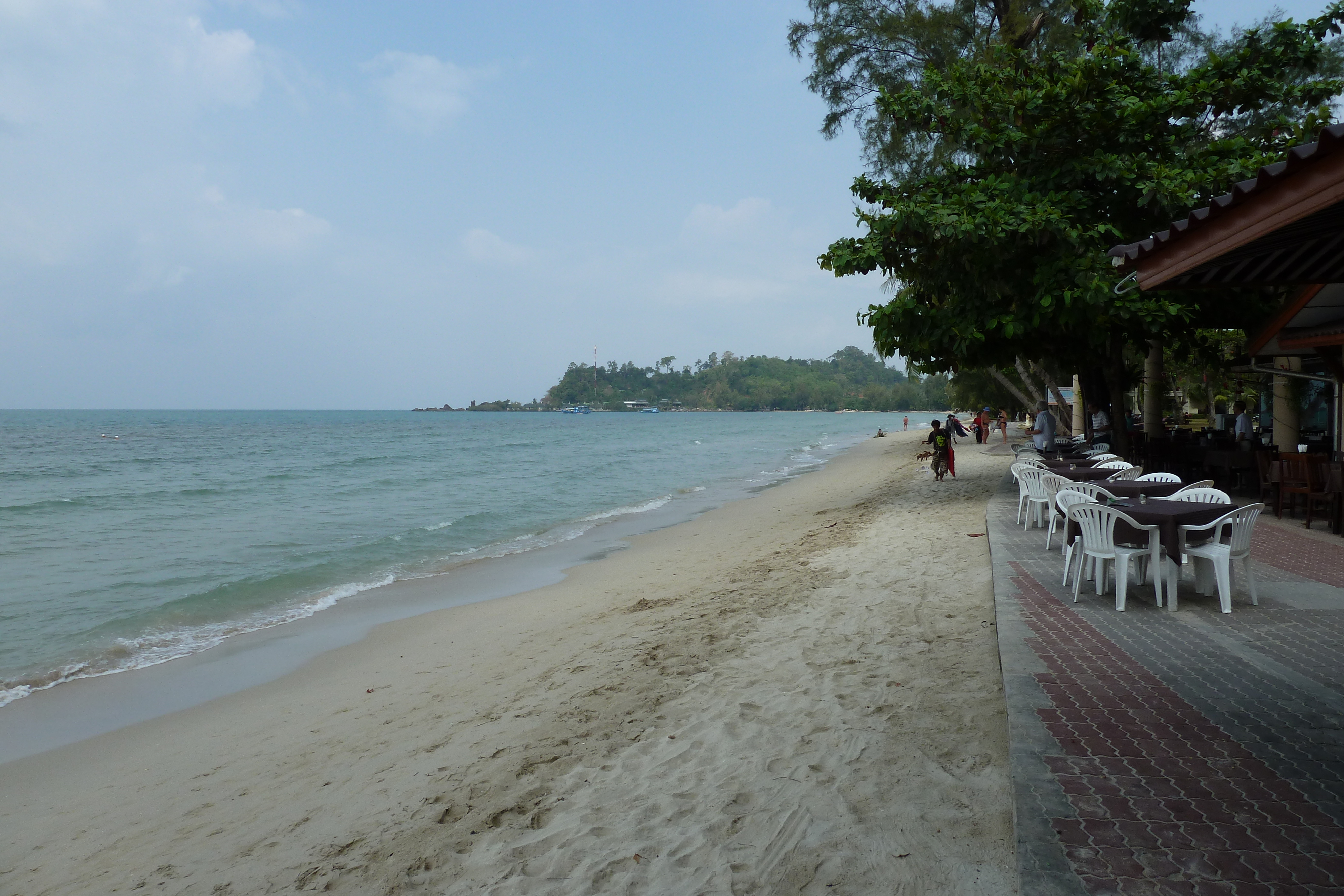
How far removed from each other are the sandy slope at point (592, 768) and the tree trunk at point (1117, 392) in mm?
7345

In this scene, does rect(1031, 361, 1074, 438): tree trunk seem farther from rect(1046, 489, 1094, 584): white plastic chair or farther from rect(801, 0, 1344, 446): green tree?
rect(1046, 489, 1094, 584): white plastic chair

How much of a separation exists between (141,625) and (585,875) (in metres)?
8.14

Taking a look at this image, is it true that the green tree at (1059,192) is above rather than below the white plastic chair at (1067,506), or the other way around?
above

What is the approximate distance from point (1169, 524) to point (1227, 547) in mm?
435

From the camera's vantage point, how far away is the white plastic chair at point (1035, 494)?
9.59 m

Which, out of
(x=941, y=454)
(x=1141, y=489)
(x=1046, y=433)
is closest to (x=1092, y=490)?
(x=1141, y=489)

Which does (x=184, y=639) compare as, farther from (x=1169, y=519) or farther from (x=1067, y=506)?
(x=1169, y=519)

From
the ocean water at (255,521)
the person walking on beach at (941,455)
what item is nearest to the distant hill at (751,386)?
the ocean water at (255,521)

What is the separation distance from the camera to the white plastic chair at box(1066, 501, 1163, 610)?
6.04m

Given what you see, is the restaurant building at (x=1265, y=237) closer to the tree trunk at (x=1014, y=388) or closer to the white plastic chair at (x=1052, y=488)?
the white plastic chair at (x=1052, y=488)

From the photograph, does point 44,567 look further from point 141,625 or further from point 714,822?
point 714,822

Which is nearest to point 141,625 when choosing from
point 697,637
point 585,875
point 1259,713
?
point 697,637

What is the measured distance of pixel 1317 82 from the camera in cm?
1216

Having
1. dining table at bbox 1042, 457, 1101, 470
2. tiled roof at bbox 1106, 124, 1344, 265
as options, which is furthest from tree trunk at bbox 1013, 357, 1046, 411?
tiled roof at bbox 1106, 124, 1344, 265
